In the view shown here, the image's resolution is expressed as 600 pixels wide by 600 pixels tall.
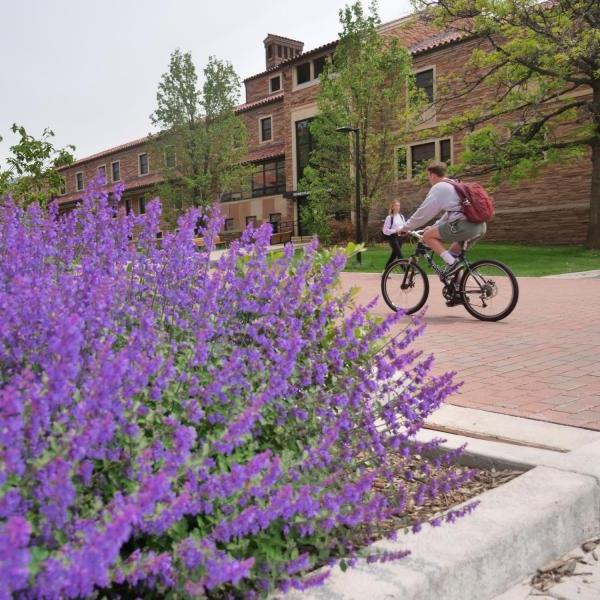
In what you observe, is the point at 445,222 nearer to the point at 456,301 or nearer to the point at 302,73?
the point at 456,301

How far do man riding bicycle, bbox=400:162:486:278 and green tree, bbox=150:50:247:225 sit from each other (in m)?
26.9

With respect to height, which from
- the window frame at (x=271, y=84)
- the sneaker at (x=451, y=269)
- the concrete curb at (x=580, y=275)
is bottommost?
the concrete curb at (x=580, y=275)

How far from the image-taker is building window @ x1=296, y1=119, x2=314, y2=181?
37.5m

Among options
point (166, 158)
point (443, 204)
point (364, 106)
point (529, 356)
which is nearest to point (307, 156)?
point (166, 158)

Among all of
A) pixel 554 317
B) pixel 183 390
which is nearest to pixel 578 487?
pixel 183 390

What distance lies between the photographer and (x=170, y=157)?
35.8 m

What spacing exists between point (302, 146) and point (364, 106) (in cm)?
1243

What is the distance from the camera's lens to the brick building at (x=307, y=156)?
2692 centimetres

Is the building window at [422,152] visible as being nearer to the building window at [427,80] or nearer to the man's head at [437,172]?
the building window at [427,80]

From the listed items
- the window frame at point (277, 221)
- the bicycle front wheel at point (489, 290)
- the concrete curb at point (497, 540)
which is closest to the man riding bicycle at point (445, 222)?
the bicycle front wheel at point (489, 290)

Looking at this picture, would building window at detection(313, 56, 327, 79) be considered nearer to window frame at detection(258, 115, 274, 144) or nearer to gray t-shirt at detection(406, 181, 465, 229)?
window frame at detection(258, 115, 274, 144)

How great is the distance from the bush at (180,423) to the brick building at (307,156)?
47.9 feet

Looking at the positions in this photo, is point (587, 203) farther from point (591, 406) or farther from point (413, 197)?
point (591, 406)

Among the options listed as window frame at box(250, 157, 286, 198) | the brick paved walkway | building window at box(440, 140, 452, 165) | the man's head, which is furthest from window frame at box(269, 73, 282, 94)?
the man's head
